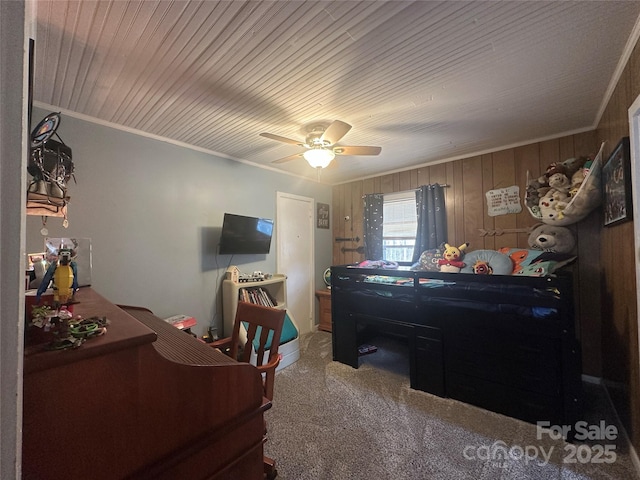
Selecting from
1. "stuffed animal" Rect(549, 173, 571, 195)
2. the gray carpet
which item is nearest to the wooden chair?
the gray carpet

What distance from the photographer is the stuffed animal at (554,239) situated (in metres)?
2.39

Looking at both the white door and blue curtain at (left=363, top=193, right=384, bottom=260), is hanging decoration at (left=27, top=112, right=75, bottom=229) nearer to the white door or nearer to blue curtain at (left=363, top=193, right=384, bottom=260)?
the white door

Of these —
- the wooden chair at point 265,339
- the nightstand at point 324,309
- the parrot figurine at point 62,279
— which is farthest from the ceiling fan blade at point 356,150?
the nightstand at point 324,309

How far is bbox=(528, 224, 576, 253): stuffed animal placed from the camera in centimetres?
239

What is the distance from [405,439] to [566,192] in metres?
2.45

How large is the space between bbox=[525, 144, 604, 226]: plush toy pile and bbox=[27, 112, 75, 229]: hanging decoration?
3.22 m

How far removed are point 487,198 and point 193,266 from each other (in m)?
3.35

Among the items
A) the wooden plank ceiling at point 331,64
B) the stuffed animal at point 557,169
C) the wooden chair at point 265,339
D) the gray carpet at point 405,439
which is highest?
the wooden plank ceiling at point 331,64

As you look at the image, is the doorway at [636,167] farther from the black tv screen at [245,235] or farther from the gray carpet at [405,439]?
the black tv screen at [245,235]

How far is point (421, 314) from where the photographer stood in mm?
2379

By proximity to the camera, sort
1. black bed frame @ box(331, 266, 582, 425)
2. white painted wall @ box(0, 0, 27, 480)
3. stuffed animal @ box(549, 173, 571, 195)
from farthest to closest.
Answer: stuffed animal @ box(549, 173, 571, 195) → black bed frame @ box(331, 266, 582, 425) → white painted wall @ box(0, 0, 27, 480)

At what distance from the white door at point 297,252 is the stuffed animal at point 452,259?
1.93 m

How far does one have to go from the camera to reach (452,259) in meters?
2.83

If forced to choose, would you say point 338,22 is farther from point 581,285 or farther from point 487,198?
point 581,285
